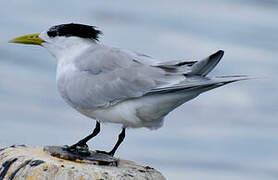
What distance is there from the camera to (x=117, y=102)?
5.56 metres

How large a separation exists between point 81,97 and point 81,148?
1.51ft

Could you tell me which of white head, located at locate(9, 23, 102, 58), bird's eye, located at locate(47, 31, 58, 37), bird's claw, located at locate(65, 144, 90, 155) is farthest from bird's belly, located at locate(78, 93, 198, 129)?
bird's eye, located at locate(47, 31, 58, 37)

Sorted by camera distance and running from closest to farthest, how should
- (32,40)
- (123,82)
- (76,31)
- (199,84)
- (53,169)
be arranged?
1. (53,169)
2. (199,84)
3. (123,82)
4. (76,31)
5. (32,40)

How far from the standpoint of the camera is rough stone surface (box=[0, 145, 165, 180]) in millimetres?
4832

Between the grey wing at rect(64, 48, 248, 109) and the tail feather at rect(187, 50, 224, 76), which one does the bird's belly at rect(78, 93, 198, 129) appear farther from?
the tail feather at rect(187, 50, 224, 76)

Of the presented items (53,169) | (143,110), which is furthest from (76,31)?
(53,169)

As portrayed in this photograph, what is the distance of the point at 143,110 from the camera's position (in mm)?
Result: 5418

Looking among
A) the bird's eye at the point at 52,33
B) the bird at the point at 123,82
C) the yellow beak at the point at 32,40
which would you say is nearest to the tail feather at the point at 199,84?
the bird at the point at 123,82

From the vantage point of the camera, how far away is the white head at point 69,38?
19.7 ft

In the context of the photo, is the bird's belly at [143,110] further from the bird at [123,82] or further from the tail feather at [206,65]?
the tail feather at [206,65]

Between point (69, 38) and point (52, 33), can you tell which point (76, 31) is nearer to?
point (69, 38)

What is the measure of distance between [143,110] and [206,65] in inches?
23.8

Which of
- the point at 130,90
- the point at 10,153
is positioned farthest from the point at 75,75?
the point at 10,153

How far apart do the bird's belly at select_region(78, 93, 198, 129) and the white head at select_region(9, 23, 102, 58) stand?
67cm
